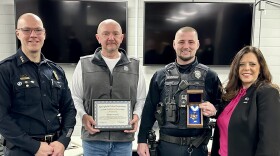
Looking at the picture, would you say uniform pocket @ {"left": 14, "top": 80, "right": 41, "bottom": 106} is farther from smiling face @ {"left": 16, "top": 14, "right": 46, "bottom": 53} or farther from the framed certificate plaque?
the framed certificate plaque

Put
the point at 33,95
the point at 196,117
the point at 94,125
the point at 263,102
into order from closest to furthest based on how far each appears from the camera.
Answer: the point at 263,102, the point at 33,95, the point at 196,117, the point at 94,125

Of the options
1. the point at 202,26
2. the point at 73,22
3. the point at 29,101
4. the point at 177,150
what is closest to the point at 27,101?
the point at 29,101

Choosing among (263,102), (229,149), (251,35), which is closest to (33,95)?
(229,149)

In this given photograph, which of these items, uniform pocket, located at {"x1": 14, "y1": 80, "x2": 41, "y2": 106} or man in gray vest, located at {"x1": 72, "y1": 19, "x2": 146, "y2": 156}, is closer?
uniform pocket, located at {"x1": 14, "y1": 80, "x2": 41, "y2": 106}

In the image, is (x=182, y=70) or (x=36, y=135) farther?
(x=182, y=70)

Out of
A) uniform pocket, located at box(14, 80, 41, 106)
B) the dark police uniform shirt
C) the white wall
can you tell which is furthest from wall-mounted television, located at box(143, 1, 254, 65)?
uniform pocket, located at box(14, 80, 41, 106)

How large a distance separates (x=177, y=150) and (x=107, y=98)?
0.70 m

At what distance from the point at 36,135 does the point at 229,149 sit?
1.31m

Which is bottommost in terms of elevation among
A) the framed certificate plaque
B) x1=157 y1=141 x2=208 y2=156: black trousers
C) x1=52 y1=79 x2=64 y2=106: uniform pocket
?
x1=157 y1=141 x2=208 y2=156: black trousers

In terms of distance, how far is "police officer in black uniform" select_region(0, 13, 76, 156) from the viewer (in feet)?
6.03

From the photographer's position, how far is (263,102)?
5.74 feet

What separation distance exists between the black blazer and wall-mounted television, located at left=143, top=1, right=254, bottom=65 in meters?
2.16

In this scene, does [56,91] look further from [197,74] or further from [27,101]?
[197,74]

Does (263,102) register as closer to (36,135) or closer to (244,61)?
(244,61)
